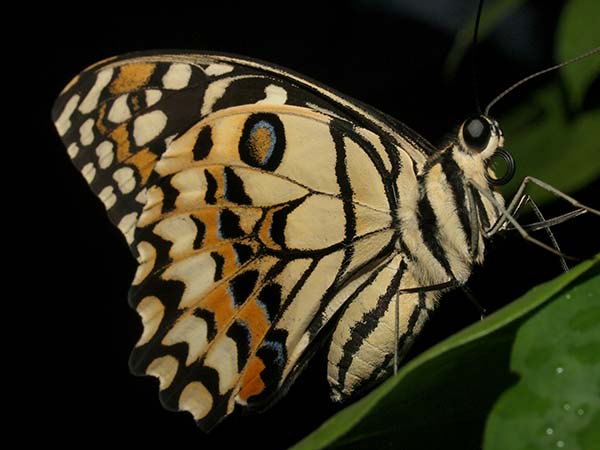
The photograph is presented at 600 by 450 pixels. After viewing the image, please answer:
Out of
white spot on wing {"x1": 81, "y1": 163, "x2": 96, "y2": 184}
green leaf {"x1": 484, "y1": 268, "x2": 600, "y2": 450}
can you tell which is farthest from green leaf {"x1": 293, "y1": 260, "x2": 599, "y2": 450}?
white spot on wing {"x1": 81, "y1": 163, "x2": 96, "y2": 184}

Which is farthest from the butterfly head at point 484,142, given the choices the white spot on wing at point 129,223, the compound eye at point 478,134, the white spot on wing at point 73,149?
the white spot on wing at point 73,149

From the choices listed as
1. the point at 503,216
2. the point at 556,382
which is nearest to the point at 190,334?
the point at 503,216

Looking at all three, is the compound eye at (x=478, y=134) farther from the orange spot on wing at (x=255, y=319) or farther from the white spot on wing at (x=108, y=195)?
the white spot on wing at (x=108, y=195)

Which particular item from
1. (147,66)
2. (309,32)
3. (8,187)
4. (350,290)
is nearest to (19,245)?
(8,187)

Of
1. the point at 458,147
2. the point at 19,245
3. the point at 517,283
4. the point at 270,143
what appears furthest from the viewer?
the point at 19,245

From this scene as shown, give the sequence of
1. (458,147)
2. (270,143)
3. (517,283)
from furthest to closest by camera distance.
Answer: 1. (517,283)
2. (270,143)
3. (458,147)

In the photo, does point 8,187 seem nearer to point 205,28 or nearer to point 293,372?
point 205,28

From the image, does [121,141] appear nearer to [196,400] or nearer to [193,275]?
[193,275]
